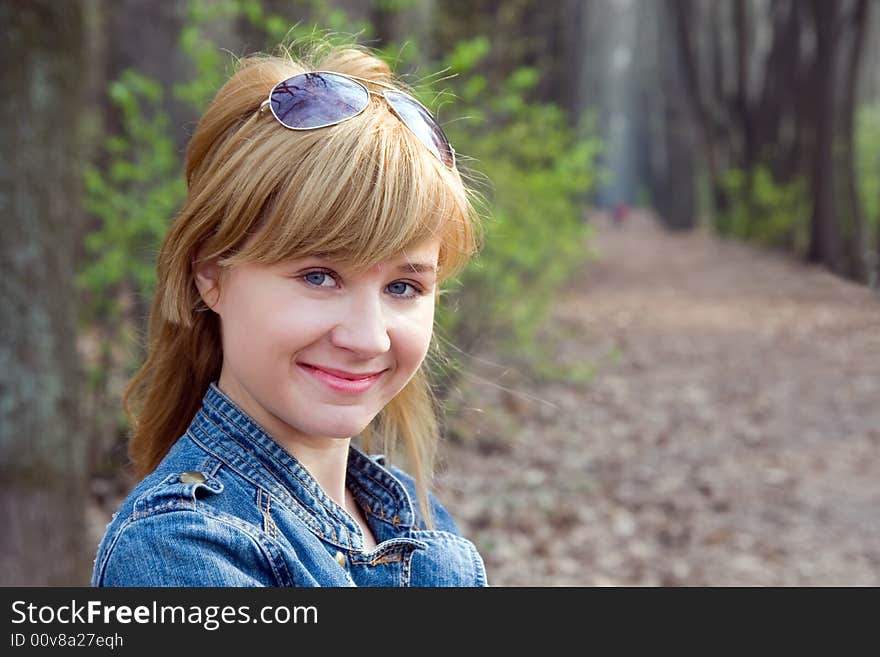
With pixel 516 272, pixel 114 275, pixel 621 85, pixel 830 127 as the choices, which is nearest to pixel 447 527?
pixel 114 275

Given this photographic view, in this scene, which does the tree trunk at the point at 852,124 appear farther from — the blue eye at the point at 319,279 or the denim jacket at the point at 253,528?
the blue eye at the point at 319,279

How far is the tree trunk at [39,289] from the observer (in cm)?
322

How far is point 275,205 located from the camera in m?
1.33

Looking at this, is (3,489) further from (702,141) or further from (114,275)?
(702,141)

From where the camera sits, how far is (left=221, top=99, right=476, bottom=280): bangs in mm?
1315

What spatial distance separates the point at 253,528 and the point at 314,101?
1.86ft

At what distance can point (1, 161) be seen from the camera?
10.5 ft

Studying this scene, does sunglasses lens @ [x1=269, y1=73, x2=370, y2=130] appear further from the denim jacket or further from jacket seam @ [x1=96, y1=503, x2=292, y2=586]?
jacket seam @ [x1=96, y1=503, x2=292, y2=586]

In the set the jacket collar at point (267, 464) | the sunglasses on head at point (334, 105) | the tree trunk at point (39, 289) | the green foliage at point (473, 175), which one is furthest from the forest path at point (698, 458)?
the sunglasses on head at point (334, 105)

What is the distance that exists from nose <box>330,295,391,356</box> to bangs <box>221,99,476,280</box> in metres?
0.06

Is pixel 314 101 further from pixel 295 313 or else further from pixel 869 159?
pixel 869 159

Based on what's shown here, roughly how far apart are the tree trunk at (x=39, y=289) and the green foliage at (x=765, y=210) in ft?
24.6

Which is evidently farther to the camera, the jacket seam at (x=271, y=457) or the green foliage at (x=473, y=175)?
the green foliage at (x=473, y=175)

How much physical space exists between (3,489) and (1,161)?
3.38 feet
